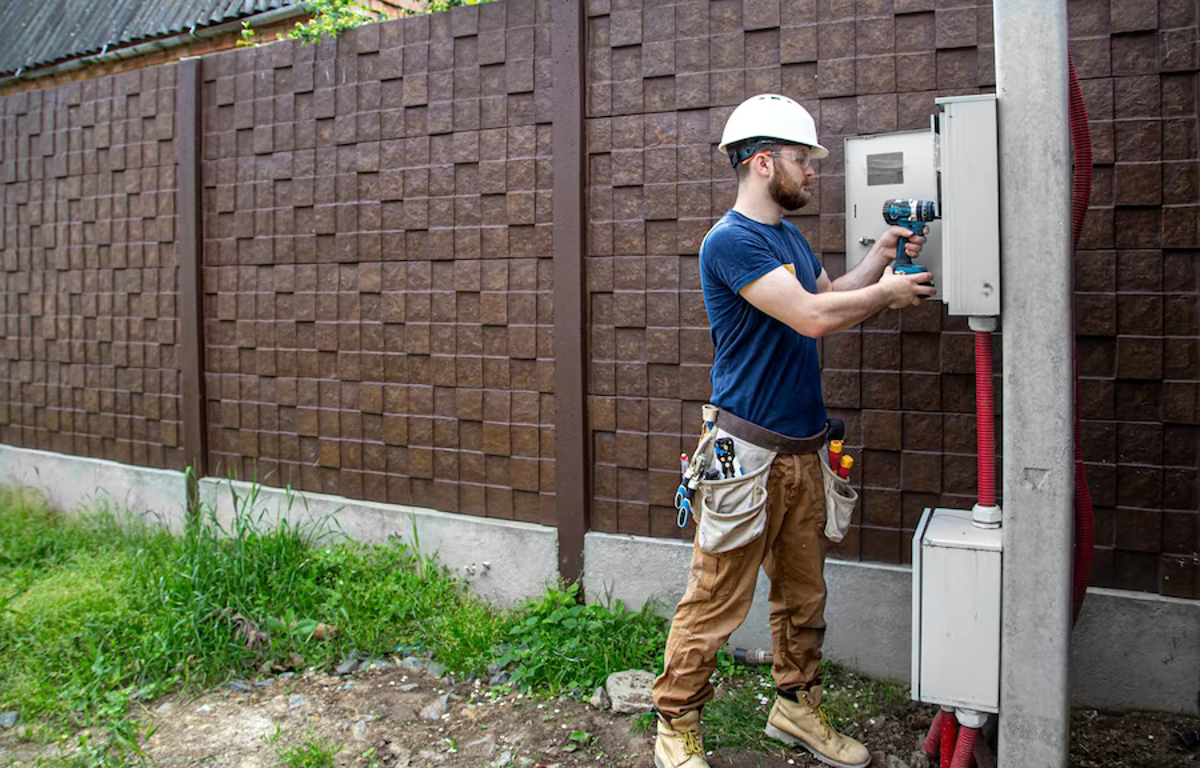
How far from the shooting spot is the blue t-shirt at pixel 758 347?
3020mm

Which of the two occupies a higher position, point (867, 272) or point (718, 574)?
point (867, 272)

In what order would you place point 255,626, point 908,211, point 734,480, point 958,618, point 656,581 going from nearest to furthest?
point 958,618
point 908,211
point 734,480
point 656,581
point 255,626

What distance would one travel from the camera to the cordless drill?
2.86 m

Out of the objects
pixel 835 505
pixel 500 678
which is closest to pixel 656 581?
pixel 500 678

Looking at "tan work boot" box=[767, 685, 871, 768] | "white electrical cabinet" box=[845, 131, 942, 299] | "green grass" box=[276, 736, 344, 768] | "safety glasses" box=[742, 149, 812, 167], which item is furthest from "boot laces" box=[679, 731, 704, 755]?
"safety glasses" box=[742, 149, 812, 167]

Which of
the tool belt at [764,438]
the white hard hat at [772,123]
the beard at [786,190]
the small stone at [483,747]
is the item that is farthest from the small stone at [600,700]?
the white hard hat at [772,123]

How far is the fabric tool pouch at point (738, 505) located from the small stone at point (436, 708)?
1341 mm

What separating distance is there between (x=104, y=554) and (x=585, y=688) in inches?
120

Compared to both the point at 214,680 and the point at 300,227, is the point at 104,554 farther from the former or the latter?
the point at 300,227

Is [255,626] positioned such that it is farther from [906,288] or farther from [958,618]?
[906,288]

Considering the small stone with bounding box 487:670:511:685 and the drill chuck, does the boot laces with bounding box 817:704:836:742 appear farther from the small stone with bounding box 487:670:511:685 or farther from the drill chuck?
the drill chuck

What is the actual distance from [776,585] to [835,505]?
0.33 m

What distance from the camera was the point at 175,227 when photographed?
18.8 ft

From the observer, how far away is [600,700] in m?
3.65
